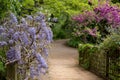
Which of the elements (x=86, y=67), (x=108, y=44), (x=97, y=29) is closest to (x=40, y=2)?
(x=86, y=67)

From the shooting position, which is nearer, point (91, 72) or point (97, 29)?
point (91, 72)

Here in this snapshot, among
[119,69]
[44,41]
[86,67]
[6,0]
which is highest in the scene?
[6,0]

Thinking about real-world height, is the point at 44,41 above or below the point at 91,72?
above

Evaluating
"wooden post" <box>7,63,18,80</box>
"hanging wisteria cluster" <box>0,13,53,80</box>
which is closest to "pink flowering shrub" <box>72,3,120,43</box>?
"hanging wisteria cluster" <box>0,13,53,80</box>

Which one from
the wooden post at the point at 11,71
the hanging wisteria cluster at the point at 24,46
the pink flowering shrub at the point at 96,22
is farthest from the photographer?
the pink flowering shrub at the point at 96,22

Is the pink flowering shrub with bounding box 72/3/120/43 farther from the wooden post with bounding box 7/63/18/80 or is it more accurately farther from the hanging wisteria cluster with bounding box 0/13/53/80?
the wooden post with bounding box 7/63/18/80

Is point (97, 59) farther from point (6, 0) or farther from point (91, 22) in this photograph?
point (91, 22)

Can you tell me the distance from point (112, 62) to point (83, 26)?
38.8 ft

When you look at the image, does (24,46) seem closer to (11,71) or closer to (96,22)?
(11,71)

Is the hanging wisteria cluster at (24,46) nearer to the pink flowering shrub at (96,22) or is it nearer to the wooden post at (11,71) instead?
the wooden post at (11,71)

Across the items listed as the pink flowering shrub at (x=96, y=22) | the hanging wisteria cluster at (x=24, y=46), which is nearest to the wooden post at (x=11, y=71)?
the hanging wisteria cluster at (x=24, y=46)

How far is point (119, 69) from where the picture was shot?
10469mm

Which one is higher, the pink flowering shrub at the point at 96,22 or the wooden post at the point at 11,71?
the wooden post at the point at 11,71

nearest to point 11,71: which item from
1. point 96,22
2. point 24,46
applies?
point 24,46
